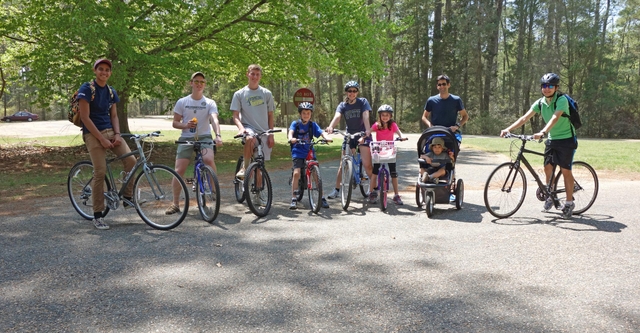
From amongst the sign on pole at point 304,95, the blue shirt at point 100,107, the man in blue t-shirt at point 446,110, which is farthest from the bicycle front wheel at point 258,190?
the sign on pole at point 304,95

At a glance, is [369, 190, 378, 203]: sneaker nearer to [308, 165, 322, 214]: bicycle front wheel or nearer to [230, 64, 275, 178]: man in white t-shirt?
[308, 165, 322, 214]: bicycle front wheel

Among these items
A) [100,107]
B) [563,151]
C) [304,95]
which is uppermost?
[304,95]

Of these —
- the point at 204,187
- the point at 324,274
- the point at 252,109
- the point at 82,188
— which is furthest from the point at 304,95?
the point at 324,274

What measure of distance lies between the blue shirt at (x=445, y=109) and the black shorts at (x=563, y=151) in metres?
1.49

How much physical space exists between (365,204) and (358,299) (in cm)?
405

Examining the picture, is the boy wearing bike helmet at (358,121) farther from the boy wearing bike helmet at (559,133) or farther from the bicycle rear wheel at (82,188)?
the bicycle rear wheel at (82,188)

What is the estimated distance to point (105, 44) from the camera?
43.6ft

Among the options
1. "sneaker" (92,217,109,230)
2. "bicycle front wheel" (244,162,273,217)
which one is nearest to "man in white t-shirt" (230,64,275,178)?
"bicycle front wheel" (244,162,273,217)

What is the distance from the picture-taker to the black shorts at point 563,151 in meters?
6.10

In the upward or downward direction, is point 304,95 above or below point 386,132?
above

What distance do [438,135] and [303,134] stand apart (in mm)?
2046

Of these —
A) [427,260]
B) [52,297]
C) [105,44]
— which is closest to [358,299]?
[427,260]

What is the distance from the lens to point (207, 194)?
6.09 metres

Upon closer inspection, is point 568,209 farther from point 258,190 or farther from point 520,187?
point 258,190
